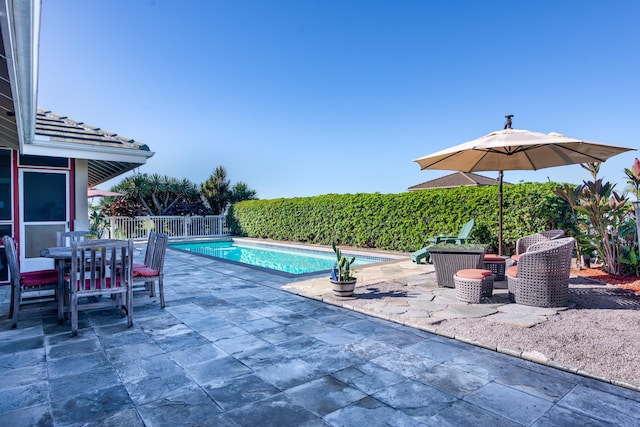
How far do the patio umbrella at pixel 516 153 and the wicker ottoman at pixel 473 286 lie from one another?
5.93 feet

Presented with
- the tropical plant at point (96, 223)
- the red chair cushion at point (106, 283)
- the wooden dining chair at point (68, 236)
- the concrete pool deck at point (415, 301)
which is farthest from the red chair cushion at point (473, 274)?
the tropical plant at point (96, 223)

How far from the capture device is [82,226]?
24.4 feet

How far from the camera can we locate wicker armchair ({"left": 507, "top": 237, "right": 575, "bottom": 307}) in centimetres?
458

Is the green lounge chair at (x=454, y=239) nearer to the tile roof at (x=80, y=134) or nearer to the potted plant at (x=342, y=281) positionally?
the potted plant at (x=342, y=281)

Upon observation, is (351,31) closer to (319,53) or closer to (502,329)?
(319,53)

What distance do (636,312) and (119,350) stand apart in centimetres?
587

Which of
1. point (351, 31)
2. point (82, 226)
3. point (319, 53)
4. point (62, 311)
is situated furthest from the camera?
point (319, 53)

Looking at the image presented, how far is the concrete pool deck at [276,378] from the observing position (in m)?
2.33

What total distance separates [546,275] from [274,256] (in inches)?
418

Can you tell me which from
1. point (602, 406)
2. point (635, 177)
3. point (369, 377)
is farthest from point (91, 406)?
point (635, 177)

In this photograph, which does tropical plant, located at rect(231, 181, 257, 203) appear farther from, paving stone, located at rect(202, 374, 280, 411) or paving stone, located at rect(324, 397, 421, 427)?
paving stone, located at rect(324, 397, 421, 427)

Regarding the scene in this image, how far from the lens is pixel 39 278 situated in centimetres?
462

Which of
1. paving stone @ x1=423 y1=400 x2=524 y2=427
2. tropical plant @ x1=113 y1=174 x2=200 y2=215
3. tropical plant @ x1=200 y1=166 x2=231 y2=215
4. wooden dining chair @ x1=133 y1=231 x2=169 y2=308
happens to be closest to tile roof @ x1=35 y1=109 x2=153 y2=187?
wooden dining chair @ x1=133 y1=231 x2=169 y2=308

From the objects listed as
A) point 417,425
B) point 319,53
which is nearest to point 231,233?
point 319,53
